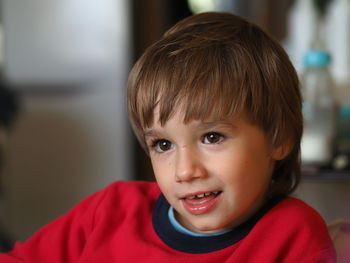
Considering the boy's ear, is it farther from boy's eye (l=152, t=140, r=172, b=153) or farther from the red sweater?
boy's eye (l=152, t=140, r=172, b=153)

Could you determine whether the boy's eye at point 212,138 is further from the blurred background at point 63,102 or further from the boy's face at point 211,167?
the blurred background at point 63,102

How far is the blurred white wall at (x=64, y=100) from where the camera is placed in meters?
2.85

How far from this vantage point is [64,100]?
A: 289 centimetres

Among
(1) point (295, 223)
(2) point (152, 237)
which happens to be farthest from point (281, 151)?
(2) point (152, 237)

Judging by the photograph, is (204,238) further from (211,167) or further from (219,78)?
(219,78)

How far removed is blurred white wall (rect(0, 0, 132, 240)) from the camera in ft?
9.34

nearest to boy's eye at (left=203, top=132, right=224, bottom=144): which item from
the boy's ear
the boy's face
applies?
the boy's face

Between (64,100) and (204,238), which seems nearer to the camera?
(204,238)

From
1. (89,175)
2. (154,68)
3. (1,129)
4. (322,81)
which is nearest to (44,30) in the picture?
(1,129)

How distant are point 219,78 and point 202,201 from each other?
19 centimetres

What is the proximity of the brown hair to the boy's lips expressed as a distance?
0.12m

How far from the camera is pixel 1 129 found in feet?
9.07

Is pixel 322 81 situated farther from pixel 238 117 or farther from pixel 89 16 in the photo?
pixel 89 16

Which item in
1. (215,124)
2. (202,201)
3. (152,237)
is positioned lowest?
(152,237)
